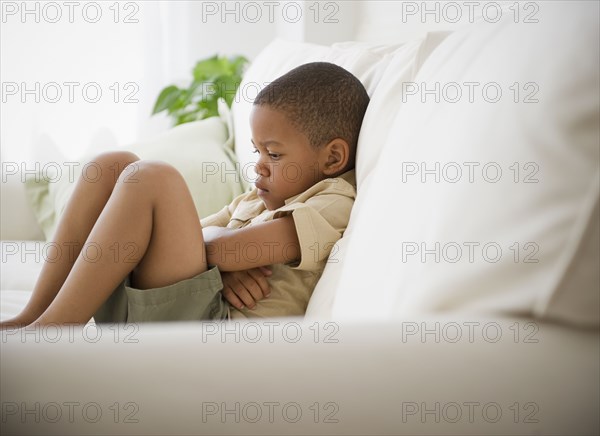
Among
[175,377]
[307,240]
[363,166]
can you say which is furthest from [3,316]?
[175,377]

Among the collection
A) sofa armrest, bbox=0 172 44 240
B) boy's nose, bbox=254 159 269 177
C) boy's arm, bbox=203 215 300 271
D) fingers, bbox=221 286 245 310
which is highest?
boy's nose, bbox=254 159 269 177

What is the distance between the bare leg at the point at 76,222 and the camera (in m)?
1.10

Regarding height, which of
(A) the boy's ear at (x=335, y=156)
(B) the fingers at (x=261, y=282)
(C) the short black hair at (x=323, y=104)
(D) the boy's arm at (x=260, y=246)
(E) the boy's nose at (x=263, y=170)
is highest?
(C) the short black hair at (x=323, y=104)

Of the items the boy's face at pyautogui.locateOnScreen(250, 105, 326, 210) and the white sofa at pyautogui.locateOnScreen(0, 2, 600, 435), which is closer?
the white sofa at pyautogui.locateOnScreen(0, 2, 600, 435)

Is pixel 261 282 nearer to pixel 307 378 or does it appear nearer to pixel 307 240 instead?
pixel 307 240

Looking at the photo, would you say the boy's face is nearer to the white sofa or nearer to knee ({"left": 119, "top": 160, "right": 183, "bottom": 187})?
knee ({"left": 119, "top": 160, "right": 183, "bottom": 187})

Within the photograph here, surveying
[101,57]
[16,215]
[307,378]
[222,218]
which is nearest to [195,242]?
[222,218]

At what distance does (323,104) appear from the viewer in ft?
3.97

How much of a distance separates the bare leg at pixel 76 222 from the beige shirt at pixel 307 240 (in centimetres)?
28

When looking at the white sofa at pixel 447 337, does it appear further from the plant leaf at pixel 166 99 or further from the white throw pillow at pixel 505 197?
the plant leaf at pixel 166 99

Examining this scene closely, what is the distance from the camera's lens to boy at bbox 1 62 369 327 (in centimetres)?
101

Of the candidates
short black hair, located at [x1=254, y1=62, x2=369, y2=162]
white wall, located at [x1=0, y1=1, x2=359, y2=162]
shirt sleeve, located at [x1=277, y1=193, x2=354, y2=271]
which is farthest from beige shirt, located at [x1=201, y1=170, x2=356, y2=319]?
white wall, located at [x1=0, y1=1, x2=359, y2=162]

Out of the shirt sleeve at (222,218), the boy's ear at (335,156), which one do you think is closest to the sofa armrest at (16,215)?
the shirt sleeve at (222,218)

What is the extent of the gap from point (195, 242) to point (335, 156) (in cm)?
32
